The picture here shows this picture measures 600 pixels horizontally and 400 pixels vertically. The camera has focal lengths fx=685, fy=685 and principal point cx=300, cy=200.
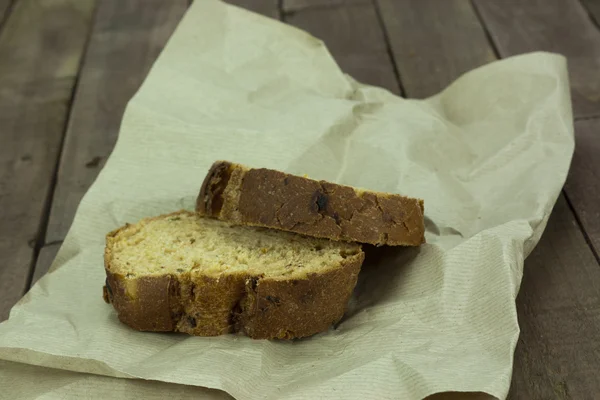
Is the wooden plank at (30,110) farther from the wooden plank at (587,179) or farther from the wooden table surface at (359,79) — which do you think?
the wooden plank at (587,179)

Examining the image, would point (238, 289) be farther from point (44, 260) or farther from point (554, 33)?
point (554, 33)

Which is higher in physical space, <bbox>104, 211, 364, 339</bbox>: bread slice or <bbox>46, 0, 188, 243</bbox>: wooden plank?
<bbox>104, 211, 364, 339</bbox>: bread slice

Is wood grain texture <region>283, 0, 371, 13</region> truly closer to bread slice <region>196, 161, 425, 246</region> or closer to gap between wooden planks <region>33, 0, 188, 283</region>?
gap between wooden planks <region>33, 0, 188, 283</region>

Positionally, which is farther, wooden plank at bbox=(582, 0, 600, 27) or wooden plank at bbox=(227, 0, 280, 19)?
wooden plank at bbox=(227, 0, 280, 19)

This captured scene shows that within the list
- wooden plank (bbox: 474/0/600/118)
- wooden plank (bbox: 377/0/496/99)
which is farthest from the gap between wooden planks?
wooden plank (bbox: 474/0/600/118)

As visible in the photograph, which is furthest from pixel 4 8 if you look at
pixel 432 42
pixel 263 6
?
pixel 432 42

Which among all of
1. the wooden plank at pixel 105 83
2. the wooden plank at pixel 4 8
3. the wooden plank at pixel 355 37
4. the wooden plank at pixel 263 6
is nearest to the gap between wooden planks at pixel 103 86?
the wooden plank at pixel 105 83
